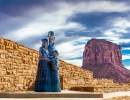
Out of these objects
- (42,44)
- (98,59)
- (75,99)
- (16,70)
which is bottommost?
(75,99)

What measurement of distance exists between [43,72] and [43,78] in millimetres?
235

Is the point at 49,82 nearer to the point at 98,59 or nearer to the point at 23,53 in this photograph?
the point at 23,53

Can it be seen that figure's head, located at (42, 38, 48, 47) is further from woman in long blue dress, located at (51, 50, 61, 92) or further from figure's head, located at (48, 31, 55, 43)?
woman in long blue dress, located at (51, 50, 61, 92)

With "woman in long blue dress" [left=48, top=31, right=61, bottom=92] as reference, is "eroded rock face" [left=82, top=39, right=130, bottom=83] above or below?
above

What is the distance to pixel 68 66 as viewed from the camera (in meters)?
18.0

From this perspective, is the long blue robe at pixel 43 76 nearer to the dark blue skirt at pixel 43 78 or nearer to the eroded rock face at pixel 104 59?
the dark blue skirt at pixel 43 78

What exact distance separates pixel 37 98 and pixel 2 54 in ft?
12.6

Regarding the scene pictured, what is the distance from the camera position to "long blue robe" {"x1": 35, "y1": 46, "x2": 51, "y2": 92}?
12148mm

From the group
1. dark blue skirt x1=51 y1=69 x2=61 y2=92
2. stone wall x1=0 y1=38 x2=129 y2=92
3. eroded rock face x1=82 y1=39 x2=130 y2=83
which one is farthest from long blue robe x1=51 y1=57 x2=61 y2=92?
eroded rock face x1=82 y1=39 x2=130 y2=83

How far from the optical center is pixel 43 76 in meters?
12.2

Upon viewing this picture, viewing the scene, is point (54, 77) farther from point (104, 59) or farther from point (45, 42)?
point (104, 59)

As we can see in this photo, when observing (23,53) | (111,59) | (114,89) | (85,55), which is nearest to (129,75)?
(111,59)

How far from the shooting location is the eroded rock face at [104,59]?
91.0 m

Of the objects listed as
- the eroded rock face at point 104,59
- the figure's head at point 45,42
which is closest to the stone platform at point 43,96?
the figure's head at point 45,42
